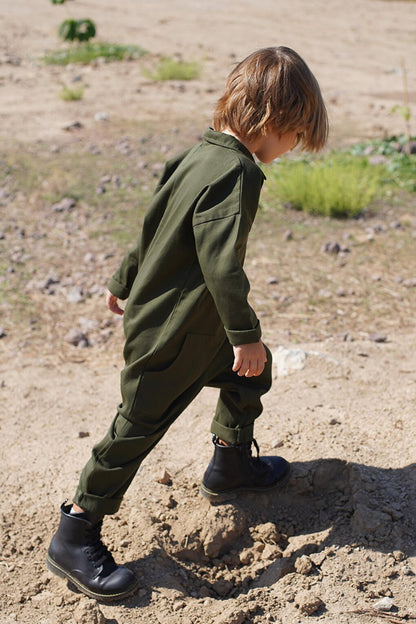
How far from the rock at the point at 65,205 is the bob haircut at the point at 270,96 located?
357cm

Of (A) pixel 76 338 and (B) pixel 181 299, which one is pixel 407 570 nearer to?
(B) pixel 181 299

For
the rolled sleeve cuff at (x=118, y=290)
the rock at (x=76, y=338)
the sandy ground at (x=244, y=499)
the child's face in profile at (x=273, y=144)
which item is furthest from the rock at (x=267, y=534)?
the rock at (x=76, y=338)

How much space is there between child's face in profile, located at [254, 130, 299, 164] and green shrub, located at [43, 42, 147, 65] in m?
8.93

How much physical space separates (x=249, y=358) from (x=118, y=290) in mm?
606

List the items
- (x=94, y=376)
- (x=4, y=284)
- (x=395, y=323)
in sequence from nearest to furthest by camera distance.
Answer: (x=94, y=376) → (x=395, y=323) → (x=4, y=284)

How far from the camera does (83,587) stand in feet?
7.25

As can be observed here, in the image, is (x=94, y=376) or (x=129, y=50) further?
(x=129, y=50)

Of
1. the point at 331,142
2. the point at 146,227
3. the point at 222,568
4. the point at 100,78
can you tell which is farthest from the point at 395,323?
the point at 100,78

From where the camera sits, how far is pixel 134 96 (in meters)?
8.48

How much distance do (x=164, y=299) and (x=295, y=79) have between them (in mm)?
682

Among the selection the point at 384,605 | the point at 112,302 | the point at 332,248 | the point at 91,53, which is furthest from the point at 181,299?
the point at 91,53

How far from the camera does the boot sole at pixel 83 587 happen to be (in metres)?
2.17

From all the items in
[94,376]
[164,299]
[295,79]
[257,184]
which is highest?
[295,79]

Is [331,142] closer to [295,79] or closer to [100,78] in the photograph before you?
[100,78]
